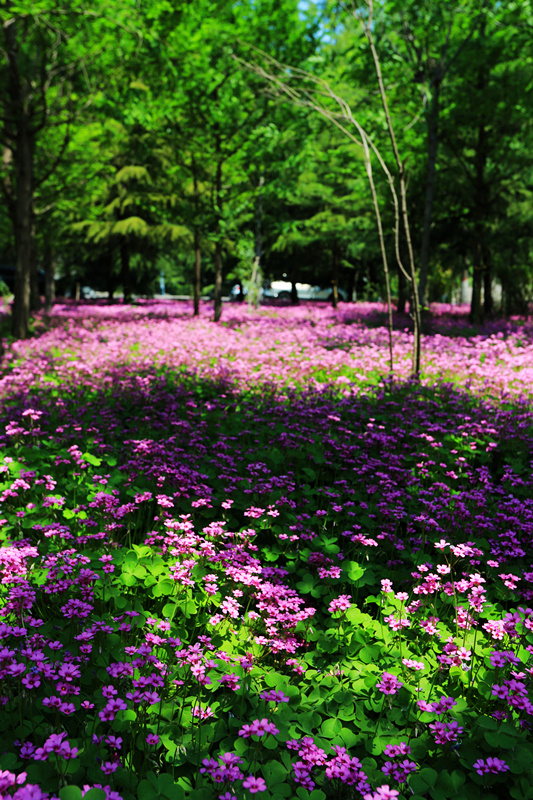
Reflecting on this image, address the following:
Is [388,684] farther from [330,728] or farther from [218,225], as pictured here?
[218,225]

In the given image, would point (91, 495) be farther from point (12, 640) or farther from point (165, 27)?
point (165, 27)

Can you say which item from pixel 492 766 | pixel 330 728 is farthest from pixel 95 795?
pixel 492 766

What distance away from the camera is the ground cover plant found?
2.18 metres

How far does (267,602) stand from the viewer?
10.0 feet

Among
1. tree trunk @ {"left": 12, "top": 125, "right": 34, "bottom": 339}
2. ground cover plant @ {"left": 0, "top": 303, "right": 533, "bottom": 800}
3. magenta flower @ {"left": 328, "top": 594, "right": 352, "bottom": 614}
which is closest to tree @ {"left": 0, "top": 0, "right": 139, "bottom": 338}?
tree trunk @ {"left": 12, "top": 125, "right": 34, "bottom": 339}

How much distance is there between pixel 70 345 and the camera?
39.4 feet

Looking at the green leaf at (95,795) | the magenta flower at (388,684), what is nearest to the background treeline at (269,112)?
the magenta flower at (388,684)

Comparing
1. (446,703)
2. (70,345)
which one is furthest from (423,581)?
(70,345)

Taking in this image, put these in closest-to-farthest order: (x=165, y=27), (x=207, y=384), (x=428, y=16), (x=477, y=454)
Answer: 1. (x=477, y=454)
2. (x=207, y=384)
3. (x=428, y=16)
4. (x=165, y=27)

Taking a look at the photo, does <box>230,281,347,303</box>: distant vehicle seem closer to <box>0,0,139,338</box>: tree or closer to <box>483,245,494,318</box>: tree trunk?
<box>483,245,494,318</box>: tree trunk

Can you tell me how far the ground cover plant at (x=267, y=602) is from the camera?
7.14ft

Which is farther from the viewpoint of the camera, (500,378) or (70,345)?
(70,345)

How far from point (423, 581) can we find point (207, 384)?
523cm

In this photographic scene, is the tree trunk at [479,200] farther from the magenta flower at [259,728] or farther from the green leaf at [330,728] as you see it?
the magenta flower at [259,728]
